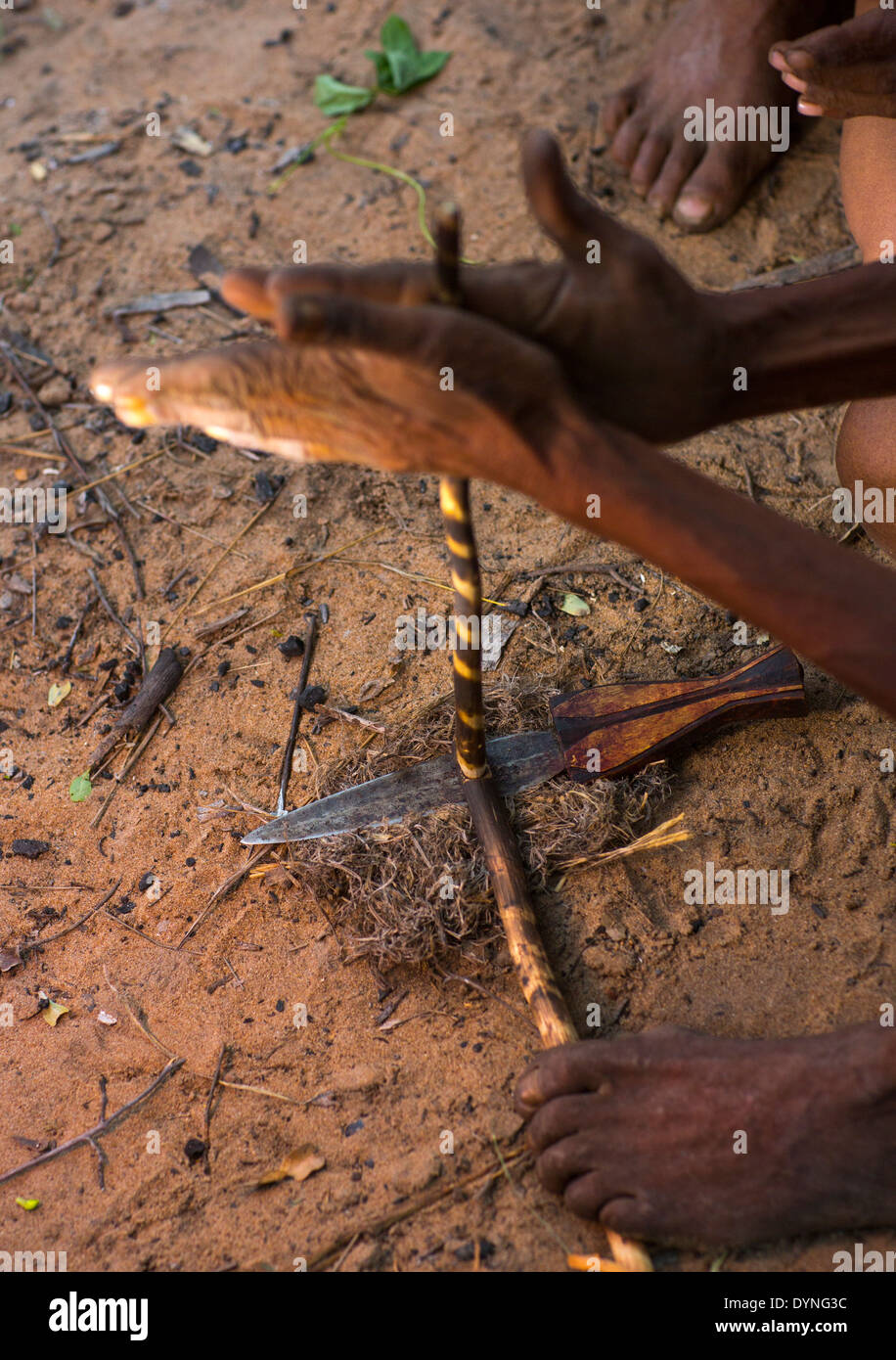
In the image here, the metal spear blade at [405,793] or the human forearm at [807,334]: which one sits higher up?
the human forearm at [807,334]

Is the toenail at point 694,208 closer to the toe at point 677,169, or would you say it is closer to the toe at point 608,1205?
the toe at point 677,169

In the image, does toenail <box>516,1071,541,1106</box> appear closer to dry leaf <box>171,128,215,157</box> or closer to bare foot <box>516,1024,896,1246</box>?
bare foot <box>516,1024,896,1246</box>

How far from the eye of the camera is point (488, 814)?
A: 6.84ft

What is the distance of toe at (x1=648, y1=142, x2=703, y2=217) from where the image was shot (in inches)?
131

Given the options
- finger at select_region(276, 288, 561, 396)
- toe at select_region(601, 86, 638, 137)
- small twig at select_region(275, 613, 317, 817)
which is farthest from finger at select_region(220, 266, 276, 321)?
toe at select_region(601, 86, 638, 137)

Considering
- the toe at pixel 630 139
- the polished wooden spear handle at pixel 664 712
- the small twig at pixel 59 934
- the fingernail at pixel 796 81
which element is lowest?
the small twig at pixel 59 934

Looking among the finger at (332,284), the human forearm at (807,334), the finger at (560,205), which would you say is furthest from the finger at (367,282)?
the human forearm at (807,334)

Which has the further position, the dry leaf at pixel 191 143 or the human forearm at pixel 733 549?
the dry leaf at pixel 191 143

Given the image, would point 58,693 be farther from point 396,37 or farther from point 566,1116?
point 396,37

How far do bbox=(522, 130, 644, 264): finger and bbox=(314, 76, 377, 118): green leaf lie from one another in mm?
2925

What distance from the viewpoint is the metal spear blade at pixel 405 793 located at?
84.7 inches

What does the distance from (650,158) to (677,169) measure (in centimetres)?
11

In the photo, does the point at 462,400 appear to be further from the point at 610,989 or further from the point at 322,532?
the point at 322,532

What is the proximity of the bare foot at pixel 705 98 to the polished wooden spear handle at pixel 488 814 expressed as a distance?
2.14 m
